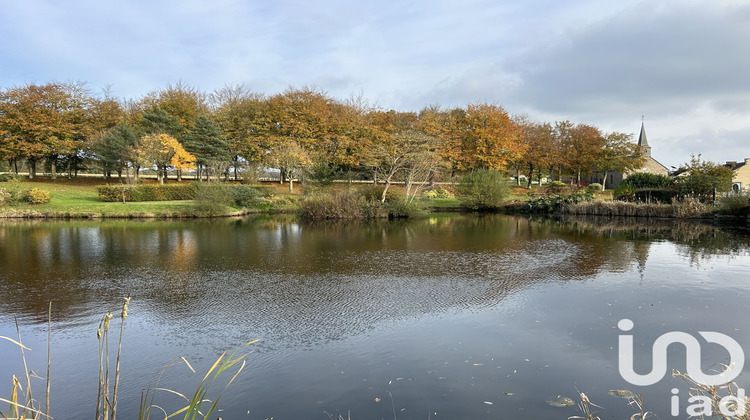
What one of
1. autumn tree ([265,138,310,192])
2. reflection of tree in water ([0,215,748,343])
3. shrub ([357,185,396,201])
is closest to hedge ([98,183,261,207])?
autumn tree ([265,138,310,192])

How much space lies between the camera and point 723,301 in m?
8.38

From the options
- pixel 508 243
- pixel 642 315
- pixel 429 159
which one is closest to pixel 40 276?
pixel 642 315

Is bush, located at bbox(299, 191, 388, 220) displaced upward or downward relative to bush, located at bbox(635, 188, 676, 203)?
downward

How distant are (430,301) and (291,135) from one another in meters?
35.5

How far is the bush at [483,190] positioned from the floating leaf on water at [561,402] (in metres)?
30.2

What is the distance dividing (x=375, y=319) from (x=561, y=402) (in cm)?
324

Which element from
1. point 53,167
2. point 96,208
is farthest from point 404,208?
point 53,167

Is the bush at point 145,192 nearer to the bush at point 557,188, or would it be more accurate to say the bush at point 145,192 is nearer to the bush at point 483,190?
the bush at point 483,190

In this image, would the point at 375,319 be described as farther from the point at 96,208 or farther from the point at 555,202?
the point at 555,202

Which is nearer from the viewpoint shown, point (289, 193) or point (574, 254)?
point (574, 254)

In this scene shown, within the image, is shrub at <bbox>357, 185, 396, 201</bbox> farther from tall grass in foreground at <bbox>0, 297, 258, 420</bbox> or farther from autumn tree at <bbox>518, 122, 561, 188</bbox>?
tall grass in foreground at <bbox>0, 297, 258, 420</bbox>

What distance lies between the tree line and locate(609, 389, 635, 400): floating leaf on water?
2781cm

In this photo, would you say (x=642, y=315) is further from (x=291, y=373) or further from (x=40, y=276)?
(x=40, y=276)

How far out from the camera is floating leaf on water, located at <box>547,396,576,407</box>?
4.61 m
